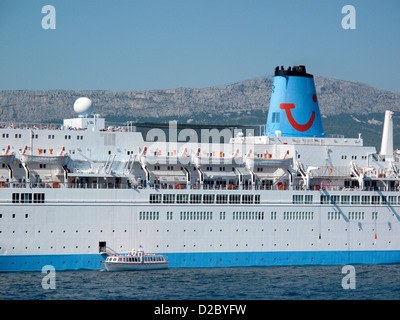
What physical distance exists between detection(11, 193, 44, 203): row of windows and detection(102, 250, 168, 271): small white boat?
5125 mm

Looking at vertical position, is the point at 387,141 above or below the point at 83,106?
below

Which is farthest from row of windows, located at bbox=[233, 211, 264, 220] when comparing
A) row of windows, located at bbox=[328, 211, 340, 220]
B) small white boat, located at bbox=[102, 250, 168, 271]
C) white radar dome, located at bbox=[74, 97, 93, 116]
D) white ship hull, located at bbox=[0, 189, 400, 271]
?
white radar dome, located at bbox=[74, 97, 93, 116]

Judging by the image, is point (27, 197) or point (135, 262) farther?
point (135, 262)

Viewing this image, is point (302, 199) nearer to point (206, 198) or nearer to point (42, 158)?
point (206, 198)

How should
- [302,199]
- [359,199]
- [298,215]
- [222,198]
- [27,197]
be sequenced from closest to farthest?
[27,197] < [222,198] < [298,215] < [302,199] < [359,199]

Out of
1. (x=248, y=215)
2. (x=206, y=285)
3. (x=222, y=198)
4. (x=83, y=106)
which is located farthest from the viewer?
(x=83, y=106)

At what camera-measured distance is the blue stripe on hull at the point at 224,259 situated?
1577 inches

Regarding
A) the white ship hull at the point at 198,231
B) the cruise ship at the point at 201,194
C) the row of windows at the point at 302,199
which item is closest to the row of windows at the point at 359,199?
the cruise ship at the point at 201,194

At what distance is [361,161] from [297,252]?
885cm

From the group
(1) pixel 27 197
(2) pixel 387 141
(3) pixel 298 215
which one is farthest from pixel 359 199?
(1) pixel 27 197

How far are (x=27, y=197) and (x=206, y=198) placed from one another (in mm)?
10744

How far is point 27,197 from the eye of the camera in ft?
133

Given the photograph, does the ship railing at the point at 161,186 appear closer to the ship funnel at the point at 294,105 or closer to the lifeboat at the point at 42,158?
the lifeboat at the point at 42,158
